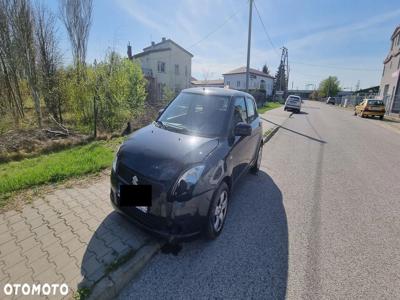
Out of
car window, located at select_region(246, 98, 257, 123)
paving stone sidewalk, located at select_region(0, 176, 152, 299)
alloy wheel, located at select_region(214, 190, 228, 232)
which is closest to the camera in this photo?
paving stone sidewalk, located at select_region(0, 176, 152, 299)

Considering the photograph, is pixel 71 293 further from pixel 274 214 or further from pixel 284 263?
pixel 274 214

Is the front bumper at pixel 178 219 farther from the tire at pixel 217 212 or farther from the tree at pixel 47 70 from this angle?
the tree at pixel 47 70

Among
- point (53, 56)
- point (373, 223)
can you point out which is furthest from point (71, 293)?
point (53, 56)

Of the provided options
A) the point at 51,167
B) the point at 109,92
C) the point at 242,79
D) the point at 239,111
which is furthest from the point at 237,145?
the point at 242,79

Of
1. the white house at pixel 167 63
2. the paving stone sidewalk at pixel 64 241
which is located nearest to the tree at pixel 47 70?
the paving stone sidewalk at pixel 64 241

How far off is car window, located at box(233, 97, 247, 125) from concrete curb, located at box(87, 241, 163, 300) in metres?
2.17

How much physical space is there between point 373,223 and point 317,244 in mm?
1274

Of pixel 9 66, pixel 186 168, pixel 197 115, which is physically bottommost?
pixel 186 168

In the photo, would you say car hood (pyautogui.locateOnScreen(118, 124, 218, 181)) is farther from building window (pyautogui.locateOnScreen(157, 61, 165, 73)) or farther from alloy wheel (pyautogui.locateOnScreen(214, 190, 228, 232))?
building window (pyautogui.locateOnScreen(157, 61, 165, 73))

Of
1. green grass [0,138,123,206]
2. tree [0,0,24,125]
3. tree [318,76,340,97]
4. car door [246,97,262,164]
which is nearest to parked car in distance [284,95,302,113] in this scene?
car door [246,97,262,164]

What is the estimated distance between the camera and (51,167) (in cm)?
439

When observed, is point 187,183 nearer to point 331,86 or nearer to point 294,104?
point 294,104

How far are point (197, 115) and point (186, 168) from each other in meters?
1.37

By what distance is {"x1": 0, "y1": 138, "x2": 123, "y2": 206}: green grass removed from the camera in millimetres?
3721
